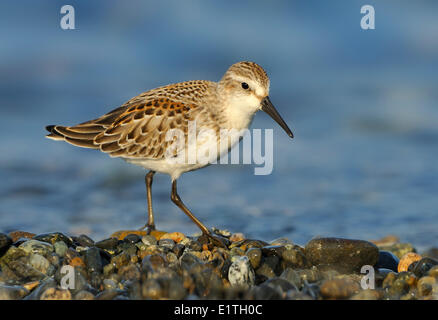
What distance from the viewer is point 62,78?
15859 millimetres

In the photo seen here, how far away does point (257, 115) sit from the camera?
13562 millimetres

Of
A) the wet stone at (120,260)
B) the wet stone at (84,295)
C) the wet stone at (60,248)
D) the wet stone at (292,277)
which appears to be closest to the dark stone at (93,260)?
the wet stone at (120,260)

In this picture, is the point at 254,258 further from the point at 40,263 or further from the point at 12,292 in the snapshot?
the point at 12,292

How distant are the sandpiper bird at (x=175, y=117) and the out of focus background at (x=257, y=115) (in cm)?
203

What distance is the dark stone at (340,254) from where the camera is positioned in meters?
6.11

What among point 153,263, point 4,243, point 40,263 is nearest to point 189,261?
point 153,263

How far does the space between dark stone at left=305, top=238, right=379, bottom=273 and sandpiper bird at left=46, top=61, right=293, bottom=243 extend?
3.59ft

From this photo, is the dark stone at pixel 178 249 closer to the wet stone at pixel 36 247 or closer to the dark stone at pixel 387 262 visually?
the wet stone at pixel 36 247

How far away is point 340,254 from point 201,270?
1.58m

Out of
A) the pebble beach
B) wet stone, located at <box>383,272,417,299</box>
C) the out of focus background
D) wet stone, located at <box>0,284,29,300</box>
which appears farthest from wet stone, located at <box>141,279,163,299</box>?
the out of focus background

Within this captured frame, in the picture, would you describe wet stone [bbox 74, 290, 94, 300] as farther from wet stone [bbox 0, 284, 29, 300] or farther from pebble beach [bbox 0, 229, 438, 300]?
wet stone [bbox 0, 284, 29, 300]
